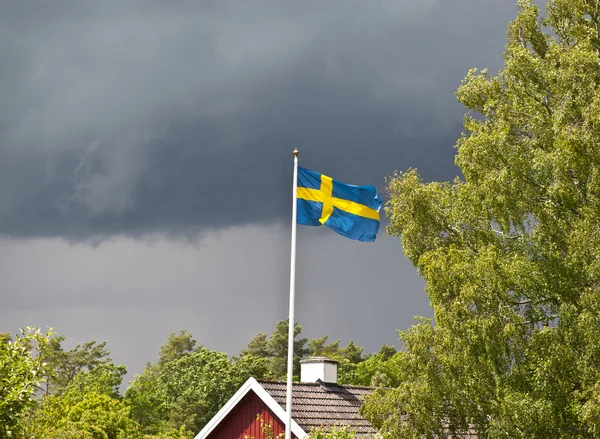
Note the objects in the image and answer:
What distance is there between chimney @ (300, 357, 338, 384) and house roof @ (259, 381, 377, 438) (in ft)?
1.35

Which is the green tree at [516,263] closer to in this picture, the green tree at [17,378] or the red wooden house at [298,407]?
the red wooden house at [298,407]

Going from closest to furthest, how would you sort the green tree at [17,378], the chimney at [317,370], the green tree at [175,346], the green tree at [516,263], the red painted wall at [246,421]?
the green tree at [17,378] < the green tree at [516,263] < the red painted wall at [246,421] < the chimney at [317,370] < the green tree at [175,346]

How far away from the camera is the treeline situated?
462 inches

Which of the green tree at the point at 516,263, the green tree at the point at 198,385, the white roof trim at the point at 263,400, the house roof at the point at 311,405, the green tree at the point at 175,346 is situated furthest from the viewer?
the green tree at the point at 175,346

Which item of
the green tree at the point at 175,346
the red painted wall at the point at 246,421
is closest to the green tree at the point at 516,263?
the red painted wall at the point at 246,421

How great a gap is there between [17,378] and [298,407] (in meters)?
13.5

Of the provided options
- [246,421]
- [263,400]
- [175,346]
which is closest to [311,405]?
[263,400]

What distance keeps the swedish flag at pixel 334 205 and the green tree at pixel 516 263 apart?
92.9 inches

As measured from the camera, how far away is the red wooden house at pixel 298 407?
2361 centimetres

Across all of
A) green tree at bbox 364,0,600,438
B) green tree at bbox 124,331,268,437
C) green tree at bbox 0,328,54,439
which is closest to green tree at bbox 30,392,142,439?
green tree at bbox 364,0,600,438

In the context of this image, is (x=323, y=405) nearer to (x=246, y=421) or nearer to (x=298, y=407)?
(x=298, y=407)

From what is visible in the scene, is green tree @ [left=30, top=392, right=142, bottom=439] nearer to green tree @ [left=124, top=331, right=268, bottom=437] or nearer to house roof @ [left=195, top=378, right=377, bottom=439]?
house roof @ [left=195, top=378, right=377, bottom=439]

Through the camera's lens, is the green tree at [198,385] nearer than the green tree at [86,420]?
No

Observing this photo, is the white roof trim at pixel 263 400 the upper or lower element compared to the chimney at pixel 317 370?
lower
